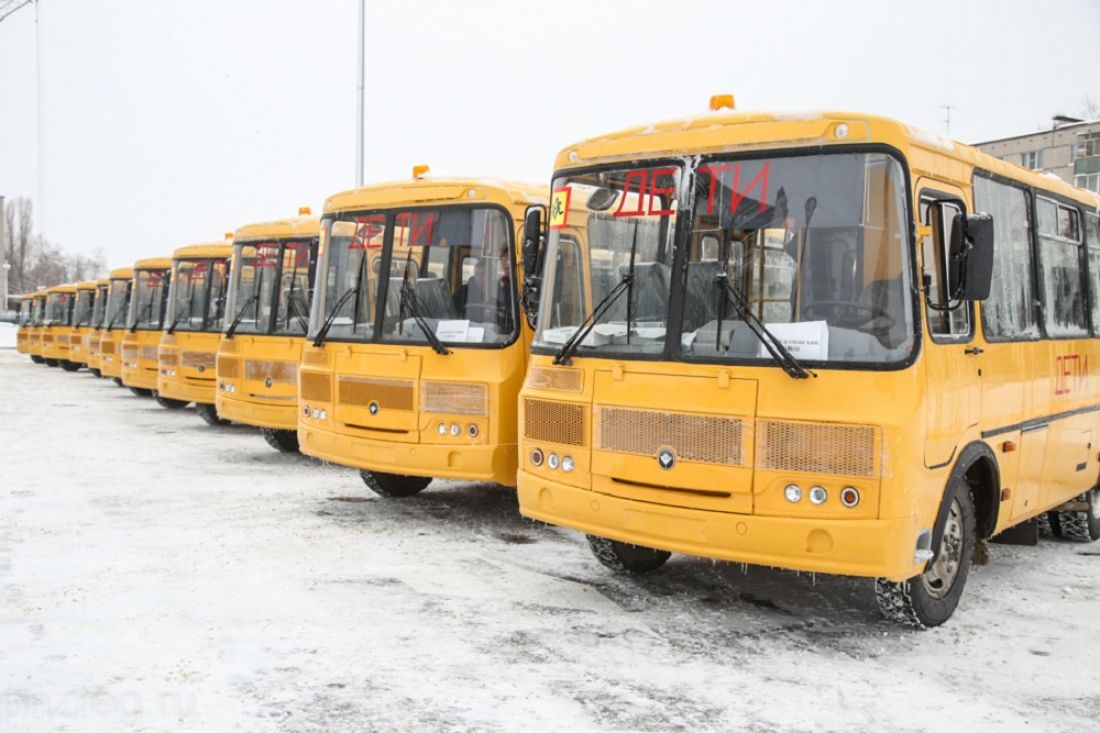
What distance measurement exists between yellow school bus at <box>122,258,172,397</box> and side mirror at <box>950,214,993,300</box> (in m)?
16.2

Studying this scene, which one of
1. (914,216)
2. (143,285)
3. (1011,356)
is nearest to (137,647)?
(914,216)

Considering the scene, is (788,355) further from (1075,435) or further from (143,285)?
(143,285)

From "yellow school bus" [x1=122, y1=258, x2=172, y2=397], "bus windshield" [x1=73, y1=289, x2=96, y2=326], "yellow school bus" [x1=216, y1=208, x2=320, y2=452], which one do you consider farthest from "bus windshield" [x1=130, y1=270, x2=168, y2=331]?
"bus windshield" [x1=73, y1=289, x2=96, y2=326]

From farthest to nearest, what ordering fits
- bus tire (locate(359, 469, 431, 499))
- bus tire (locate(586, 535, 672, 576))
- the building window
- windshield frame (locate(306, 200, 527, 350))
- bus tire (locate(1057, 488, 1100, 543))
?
the building window → bus tire (locate(359, 469, 431, 499)) → bus tire (locate(1057, 488, 1100, 543)) → windshield frame (locate(306, 200, 527, 350)) → bus tire (locate(586, 535, 672, 576))

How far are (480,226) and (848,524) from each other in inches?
177

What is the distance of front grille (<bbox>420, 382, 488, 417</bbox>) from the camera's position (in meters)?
8.92

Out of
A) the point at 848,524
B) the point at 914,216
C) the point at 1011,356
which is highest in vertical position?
the point at 914,216

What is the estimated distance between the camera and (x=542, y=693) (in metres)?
5.24

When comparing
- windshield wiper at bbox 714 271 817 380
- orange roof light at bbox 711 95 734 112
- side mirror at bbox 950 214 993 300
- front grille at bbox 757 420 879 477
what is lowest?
front grille at bbox 757 420 879 477

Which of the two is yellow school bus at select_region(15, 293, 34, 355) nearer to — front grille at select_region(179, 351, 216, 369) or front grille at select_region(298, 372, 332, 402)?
front grille at select_region(179, 351, 216, 369)

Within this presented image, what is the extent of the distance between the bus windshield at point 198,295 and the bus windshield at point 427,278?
6.89 m

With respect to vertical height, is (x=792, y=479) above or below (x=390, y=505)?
above

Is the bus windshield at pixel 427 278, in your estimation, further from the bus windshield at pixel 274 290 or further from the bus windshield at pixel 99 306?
the bus windshield at pixel 99 306

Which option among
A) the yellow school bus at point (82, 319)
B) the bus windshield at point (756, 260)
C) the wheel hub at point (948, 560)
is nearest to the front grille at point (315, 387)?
the bus windshield at point (756, 260)
